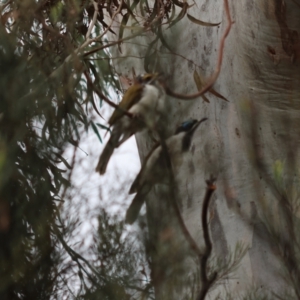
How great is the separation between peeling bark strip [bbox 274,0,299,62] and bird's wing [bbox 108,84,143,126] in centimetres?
56

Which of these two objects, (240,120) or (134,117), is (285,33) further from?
(134,117)

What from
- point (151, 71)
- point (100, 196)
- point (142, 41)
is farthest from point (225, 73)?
point (100, 196)

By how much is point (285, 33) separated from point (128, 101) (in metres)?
0.65

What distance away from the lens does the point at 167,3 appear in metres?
2.02

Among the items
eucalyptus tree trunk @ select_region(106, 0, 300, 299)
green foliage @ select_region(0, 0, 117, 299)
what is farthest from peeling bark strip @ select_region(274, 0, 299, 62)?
green foliage @ select_region(0, 0, 117, 299)

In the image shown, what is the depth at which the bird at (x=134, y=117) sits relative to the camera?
1.31 metres

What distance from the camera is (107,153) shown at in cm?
132

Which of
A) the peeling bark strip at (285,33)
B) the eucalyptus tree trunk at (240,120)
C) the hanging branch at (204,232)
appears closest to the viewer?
the hanging branch at (204,232)

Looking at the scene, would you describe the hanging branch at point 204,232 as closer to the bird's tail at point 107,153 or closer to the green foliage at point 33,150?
the bird's tail at point 107,153

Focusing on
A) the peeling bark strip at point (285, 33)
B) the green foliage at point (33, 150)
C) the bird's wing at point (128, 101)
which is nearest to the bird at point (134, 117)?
the bird's wing at point (128, 101)

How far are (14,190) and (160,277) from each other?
14.2 inches

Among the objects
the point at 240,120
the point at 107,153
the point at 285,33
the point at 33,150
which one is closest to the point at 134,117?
the point at 107,153

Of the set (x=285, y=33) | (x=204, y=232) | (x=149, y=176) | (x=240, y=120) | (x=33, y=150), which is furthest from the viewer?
(x=285, y=33)

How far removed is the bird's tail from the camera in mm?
1302
